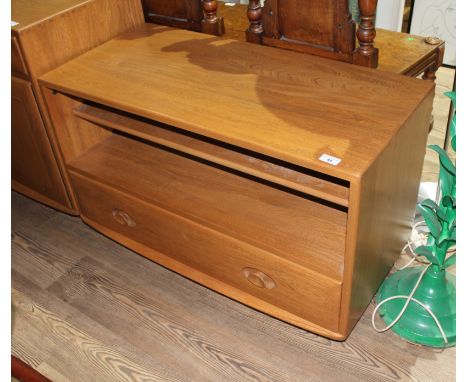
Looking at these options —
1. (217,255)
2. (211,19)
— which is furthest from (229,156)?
(211,19)

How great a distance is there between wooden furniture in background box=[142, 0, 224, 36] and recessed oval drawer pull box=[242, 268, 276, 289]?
744 mm

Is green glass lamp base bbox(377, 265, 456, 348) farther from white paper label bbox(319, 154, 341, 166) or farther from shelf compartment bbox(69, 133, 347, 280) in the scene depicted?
white paper label bbox(319, 154, 341, 166)

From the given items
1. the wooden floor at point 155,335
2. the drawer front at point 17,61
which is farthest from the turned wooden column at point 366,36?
the drawer front at point 17,61

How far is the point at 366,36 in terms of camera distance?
4.53 ft

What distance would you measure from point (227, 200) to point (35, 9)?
75 centimetres

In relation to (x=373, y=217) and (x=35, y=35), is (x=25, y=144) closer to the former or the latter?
(x=35, y=35)

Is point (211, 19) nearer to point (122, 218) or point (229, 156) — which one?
point (229, 156)

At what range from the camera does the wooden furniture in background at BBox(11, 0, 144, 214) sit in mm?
1485

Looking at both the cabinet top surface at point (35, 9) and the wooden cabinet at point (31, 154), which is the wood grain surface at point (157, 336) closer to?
the wooden cabinet at point (31, 154)

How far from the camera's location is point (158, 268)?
1725mm

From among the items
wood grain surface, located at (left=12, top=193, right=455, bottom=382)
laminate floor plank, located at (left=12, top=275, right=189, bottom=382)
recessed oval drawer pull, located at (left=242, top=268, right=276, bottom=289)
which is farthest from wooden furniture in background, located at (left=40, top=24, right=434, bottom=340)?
laminate floor plank, located at (left=12, top=275, right=189, bottom=382)

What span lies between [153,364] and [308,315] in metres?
0.43
